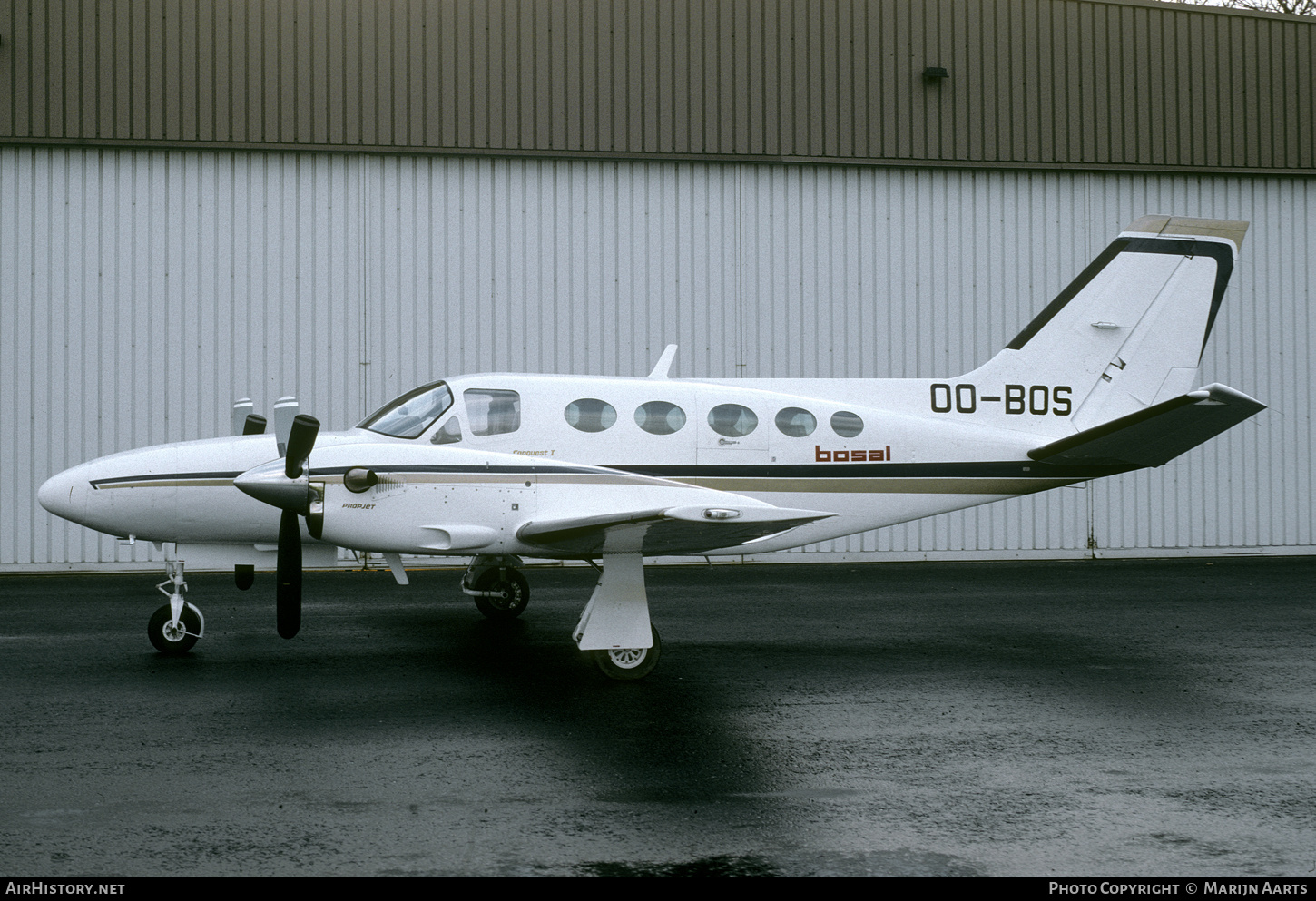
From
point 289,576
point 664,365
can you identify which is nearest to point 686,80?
point 664,365

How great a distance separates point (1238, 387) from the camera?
18516 mm

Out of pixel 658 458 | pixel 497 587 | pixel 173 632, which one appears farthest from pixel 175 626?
pixel 658 458

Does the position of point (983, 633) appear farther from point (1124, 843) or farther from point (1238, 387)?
point (1238, 387)

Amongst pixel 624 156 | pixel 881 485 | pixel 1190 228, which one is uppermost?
pixel 624 156

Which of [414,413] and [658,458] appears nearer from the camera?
[414,413]

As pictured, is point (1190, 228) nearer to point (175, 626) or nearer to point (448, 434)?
point (448, 434)

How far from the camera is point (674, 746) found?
21.2ft

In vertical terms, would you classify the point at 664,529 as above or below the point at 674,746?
above

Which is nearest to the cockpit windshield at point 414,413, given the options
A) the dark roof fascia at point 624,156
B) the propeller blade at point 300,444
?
the propeller blade at point 300,444

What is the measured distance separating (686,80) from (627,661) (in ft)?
41.1

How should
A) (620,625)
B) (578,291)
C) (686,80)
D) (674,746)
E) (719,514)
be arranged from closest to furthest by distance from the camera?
(674,746) < (719,514) < (620,625) < (578,291) < (686,80)

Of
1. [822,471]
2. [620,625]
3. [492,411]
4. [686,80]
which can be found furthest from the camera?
[686,80]

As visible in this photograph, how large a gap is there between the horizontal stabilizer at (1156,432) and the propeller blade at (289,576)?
23.7 ft
